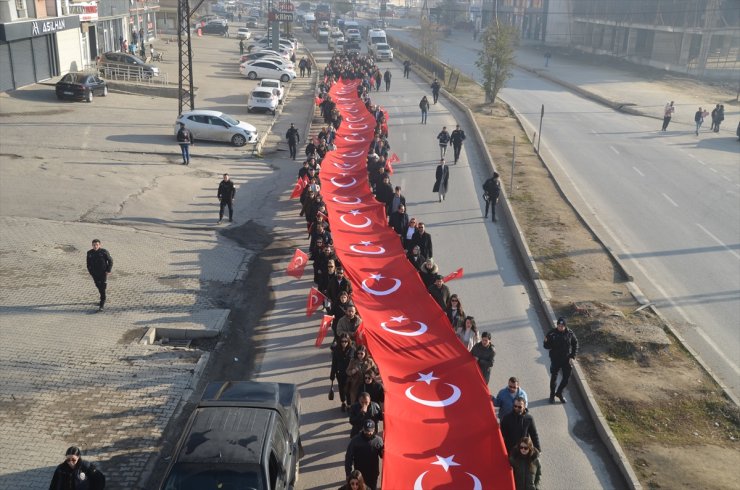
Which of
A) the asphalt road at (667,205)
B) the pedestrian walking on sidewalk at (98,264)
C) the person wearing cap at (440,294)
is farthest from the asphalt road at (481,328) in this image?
the asphalt road at (667,205)

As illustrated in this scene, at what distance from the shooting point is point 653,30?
82500 millimetres

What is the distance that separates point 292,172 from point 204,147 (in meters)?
5.29

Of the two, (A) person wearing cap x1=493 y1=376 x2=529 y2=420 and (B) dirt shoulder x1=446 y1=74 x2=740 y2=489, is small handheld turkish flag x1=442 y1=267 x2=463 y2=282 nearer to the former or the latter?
(B) dirt shoulder x1=446 y1=74 x2=740 y2=489

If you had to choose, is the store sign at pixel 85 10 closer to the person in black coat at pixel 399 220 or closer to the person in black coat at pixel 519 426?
the person in black coat at pixel 399 220

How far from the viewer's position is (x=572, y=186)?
96.5 feet

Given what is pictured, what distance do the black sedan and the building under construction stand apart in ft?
97.2

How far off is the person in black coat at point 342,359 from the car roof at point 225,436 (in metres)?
2.59

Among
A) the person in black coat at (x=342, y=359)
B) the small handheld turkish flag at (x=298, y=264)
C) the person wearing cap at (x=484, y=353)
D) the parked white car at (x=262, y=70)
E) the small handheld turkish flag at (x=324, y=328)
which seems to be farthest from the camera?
the parked white car at (x=262, y=70)

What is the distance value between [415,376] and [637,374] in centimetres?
451

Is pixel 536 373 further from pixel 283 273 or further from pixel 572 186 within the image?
pixel 572 186

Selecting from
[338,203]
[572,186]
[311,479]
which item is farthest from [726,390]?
[572,186]

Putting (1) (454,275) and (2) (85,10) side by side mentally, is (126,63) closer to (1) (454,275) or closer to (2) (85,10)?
(2) (85,10)

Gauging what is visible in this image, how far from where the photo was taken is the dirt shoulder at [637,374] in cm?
1132

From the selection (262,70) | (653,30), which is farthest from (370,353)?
(653,30)
